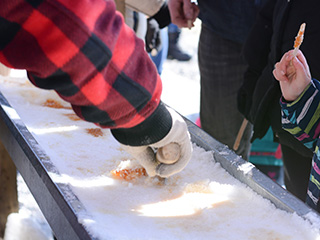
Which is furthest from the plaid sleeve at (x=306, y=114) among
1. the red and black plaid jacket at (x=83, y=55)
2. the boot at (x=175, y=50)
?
the boot at (x=175, y=50)

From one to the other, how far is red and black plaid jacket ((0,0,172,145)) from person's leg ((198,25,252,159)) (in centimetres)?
144

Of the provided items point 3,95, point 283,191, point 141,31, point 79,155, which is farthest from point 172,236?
point 141,31

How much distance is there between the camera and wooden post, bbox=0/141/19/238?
7.06ft

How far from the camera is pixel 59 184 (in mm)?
1191

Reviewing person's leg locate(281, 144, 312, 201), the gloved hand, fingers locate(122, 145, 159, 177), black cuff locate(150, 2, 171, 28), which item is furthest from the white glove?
the gloved hand

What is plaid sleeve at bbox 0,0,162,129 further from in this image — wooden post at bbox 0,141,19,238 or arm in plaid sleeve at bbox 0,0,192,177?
wooden post at bbox 0,141,19,238

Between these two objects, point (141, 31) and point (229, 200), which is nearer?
point (229, 200)

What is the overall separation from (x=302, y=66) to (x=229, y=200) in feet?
1.69

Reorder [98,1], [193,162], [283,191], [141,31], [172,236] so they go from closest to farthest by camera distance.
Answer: [98,1] → [172,236] → [283,191] → [193,162] → [141,31]

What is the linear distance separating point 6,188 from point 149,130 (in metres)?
1.36

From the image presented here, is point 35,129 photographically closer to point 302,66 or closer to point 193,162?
point 193,162

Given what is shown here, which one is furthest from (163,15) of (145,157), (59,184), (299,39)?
(59,184)

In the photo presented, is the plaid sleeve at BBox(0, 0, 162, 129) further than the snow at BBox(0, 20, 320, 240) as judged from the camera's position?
No

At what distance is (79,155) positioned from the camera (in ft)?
4.78
